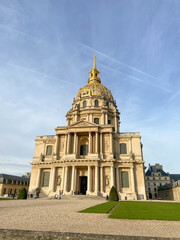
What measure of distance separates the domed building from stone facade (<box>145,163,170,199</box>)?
123ft

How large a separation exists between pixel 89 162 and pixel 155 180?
1795 inches

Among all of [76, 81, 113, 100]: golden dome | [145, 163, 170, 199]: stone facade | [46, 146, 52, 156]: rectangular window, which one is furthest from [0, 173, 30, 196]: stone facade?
[145, 163, 170, 199]: stone facade

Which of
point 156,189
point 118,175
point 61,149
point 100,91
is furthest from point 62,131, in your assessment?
point 156,189

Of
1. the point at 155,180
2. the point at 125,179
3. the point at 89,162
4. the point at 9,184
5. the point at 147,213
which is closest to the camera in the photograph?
the point at 147,213

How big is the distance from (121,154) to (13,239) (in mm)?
34943

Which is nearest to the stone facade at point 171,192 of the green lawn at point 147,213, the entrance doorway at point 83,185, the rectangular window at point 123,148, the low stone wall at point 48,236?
the rectangular window at point 123,148

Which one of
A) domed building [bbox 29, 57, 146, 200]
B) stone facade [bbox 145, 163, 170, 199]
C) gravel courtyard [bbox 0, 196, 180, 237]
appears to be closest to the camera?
gravel courtyard [bbox 0, 196, 180, 237]

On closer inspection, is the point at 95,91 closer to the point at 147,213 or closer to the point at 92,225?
the point at 147,213

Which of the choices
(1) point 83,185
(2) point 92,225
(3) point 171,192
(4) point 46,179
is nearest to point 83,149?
(1) point 83,185

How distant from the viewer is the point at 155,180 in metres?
69.2

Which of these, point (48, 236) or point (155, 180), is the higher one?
point (155, 180)

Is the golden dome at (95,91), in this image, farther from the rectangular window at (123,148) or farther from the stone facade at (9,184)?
the stone facade at (9,184)

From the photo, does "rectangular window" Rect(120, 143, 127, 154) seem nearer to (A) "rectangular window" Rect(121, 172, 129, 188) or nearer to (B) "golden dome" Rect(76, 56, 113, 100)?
(A) "rectangular window" Rect(121, 172, 129, 188)

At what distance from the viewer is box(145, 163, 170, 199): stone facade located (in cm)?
6788
